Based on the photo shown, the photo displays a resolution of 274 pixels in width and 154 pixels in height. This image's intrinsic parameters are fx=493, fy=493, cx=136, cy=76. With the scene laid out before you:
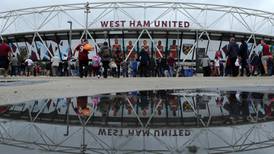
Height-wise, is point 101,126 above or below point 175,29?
below

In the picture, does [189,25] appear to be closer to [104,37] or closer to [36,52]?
[104,37]

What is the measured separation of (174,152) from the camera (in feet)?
12.7

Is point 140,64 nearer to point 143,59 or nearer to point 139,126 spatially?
point 143,59

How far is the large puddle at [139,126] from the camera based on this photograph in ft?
13.6

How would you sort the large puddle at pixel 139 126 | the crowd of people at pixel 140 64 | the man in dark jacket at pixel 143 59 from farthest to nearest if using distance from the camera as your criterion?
the man in dark jacket at pixel 143 59, the crowd of people at pixel 140 64, the large puddle at pixel 139 126

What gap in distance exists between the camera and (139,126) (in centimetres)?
528

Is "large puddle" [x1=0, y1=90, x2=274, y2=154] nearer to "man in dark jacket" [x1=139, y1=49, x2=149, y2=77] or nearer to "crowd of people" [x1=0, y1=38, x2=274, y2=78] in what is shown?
"crowd of people" [x1=0, y1=38, x2=274, y2=78]

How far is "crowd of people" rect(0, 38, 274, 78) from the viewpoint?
20377 millimetres

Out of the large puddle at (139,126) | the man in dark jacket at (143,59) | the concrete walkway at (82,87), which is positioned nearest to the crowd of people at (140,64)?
the man in dark jacket at (143,59)

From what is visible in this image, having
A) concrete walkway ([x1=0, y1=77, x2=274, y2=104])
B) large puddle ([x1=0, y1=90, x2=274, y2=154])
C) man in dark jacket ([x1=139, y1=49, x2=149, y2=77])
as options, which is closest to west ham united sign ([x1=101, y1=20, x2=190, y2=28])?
man in dark jacket ([x1=139, y1=49, x2=149, y2=77])

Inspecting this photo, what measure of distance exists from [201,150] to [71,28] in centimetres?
4700

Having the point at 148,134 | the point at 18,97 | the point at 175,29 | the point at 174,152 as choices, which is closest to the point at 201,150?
the point at 174,152

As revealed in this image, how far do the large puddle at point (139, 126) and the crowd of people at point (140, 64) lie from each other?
12.7m

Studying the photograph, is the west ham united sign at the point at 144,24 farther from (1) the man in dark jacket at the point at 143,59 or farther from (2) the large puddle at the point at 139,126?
(2) the large puddle at the point at 139,126
